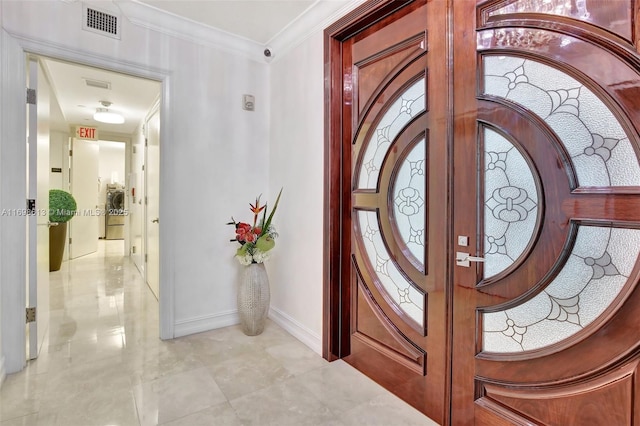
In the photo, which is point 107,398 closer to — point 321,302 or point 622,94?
point 321,302

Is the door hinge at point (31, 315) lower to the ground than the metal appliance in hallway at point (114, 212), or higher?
lower

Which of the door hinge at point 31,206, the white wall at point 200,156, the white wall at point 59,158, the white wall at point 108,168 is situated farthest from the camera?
the white wall at point 108,168

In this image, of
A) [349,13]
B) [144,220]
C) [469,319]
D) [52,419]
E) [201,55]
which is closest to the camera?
[469,319]

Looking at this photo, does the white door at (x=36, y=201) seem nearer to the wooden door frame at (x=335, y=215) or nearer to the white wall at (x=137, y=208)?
the wooden door frame at (x=335, y=215)

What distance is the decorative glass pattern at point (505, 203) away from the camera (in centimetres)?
136

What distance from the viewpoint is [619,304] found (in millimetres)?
1120

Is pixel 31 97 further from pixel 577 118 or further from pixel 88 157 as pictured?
pixel 88 157

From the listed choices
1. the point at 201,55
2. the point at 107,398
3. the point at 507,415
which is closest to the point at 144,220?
the point at 201,55

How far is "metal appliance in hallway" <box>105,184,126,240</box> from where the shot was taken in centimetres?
812

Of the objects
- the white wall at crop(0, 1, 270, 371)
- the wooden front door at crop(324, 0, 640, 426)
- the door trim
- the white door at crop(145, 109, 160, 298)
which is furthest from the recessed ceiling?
the white door at crop(145, 109, 160, 298)

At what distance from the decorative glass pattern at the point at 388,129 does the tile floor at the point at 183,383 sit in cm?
132

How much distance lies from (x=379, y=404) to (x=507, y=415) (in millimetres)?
664

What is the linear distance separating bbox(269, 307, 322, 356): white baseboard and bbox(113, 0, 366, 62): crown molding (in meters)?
2.35

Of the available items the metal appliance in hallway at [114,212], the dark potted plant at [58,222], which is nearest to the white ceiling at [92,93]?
the dark potted plant at [58,222]
